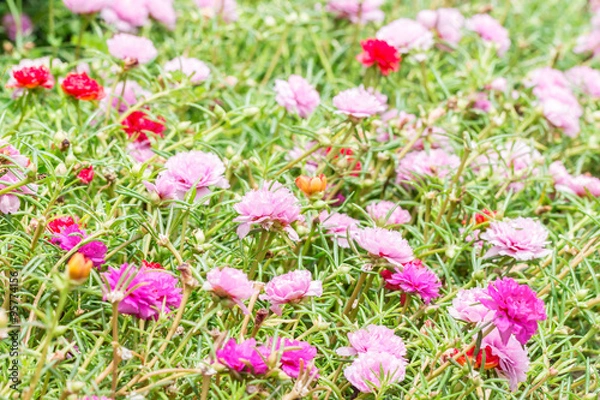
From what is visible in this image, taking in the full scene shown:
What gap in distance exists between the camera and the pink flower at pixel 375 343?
4.19 feet

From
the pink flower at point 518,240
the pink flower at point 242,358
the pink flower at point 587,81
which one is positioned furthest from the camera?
the pink flower at point 587,81

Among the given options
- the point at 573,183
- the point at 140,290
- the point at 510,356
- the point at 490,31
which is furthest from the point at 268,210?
the point at 490,31

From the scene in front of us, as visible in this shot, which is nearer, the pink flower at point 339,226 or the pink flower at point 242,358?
the pink flower at point 242,358

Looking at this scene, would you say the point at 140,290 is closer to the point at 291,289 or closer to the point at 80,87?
the point at 291,289

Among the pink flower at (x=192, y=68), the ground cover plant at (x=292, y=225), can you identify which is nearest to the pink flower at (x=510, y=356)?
the ground cover plant at (x=292, y=225)

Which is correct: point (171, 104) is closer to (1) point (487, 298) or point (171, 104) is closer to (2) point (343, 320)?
(2) point (343, 320)

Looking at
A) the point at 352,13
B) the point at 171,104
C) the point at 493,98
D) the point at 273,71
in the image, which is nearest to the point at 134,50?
the point at 171,104

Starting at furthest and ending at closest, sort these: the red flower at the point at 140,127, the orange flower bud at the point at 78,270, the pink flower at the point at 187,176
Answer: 1. the red flower at the point at 140,127
2. the pink flower at the point at 187,176
3. the orange flower bud at the point at 78,270

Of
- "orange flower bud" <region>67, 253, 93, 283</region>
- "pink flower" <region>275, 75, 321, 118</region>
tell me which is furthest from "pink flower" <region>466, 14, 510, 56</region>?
"orange flower bud" <region>67, 253, 93, 283</region>

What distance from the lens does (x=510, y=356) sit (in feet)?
4.15

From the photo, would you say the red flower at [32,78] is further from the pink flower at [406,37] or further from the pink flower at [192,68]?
the pink flower at [406,37]

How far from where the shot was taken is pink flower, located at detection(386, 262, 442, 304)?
1364 mm

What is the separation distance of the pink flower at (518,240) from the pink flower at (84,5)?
127 cm

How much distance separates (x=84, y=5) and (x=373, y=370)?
137 centimetres
